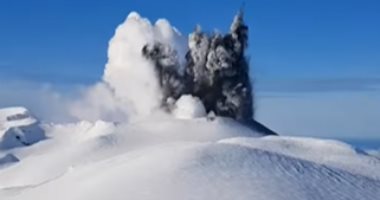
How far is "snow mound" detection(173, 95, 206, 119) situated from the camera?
159m

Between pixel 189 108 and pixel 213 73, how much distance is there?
380 inches

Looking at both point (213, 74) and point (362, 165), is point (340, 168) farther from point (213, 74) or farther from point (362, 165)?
point (213, 74)

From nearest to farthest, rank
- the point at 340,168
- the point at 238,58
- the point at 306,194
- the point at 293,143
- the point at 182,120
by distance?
1. the point at 306,194
2. the point at 340,168
3. the point at 293,143
4. the point at 182,120
5. the point at 238,58

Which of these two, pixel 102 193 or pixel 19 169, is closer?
pixel 102 193

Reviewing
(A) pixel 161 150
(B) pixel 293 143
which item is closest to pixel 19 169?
(B) pixel 293 143

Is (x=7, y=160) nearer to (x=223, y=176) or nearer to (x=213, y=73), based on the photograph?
(x=213, y=73)

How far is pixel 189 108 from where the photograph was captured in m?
159

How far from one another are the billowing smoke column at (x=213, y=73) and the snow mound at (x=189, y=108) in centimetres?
242

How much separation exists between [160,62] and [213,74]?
1089cm

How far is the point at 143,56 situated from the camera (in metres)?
171

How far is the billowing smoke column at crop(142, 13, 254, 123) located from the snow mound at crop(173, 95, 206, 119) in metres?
2.42

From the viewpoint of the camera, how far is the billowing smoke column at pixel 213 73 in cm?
16475

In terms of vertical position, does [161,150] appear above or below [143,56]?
below

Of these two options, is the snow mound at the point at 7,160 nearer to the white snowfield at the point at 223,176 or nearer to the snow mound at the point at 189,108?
Result: the snow mound at the point at 189,108
